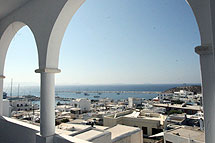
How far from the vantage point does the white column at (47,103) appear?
190 cm

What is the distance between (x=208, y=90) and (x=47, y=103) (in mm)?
1769

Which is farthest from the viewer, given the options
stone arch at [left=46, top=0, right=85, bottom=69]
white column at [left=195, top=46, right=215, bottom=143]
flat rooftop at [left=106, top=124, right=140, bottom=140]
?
flat rooftop at [left=106, top=124, right=140, bottom=140]

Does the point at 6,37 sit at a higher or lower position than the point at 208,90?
higher

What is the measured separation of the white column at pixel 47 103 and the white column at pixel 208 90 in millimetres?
1688

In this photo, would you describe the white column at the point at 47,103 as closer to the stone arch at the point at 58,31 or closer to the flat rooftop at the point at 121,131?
the stone arch at the point at 58,31

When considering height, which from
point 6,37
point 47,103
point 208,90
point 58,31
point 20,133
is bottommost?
point 20,133

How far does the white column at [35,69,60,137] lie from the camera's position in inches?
74.7

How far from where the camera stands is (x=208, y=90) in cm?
88

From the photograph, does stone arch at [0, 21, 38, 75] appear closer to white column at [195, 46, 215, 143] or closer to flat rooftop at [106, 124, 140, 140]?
white column at [195, 46, 215, 143]

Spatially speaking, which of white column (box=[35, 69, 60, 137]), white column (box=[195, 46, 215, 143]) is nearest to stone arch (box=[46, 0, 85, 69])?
white column (box=[35, 69, 60, 137])

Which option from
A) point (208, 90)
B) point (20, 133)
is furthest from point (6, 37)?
point (208, 90)

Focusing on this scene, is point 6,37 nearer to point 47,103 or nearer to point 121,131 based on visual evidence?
→ point 47,103

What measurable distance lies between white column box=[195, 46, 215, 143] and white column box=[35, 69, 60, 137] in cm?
169

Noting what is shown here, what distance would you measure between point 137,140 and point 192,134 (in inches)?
90.8
